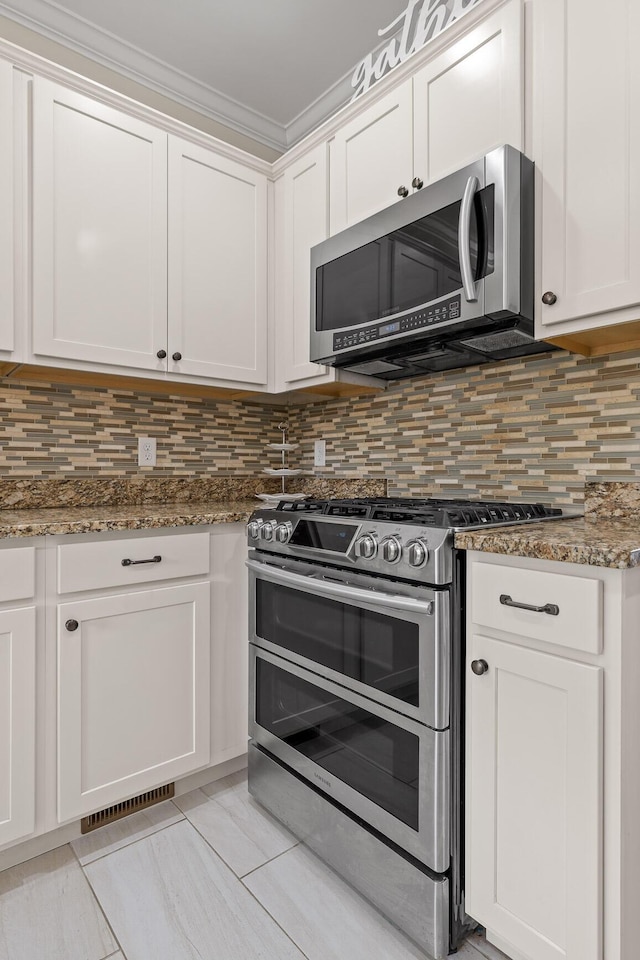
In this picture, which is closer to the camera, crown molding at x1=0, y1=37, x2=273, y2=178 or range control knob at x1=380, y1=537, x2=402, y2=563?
range control knob at x1=380, y1=537, x2=402, y2=563

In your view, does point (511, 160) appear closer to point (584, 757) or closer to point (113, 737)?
point (584, 757)

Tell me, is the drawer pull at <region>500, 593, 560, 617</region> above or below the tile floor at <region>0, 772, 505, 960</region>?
above

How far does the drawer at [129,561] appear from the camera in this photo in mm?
1537

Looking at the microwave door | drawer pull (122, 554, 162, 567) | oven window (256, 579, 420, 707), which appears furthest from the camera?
drawer pull (122, 554, 162, 567)

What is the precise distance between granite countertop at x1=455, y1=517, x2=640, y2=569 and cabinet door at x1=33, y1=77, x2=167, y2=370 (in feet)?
4.66

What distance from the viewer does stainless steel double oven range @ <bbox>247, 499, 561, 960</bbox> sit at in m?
1.20

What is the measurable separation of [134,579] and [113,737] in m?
0.47

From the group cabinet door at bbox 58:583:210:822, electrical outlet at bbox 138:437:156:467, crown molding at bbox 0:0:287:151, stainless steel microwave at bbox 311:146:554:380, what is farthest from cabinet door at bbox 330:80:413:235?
cabinet door at bbox 58:583:210:822

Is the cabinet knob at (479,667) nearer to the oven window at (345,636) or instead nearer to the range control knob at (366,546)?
the oven window at (345,636)

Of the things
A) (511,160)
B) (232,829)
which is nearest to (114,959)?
(232,829)

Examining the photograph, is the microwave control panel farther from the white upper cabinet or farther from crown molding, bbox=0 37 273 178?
crown molding, bbox=0 37 273 178

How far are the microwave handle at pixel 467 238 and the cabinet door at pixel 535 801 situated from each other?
89 centimetres

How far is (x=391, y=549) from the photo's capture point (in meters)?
1.26

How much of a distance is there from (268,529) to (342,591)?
0.39 m
